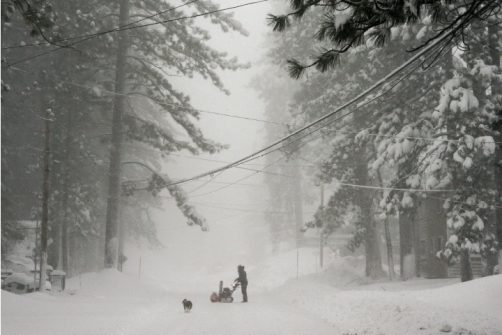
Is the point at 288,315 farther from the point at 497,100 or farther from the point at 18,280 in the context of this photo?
the point at 18,280

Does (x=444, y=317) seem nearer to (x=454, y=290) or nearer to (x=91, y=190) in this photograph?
(x=454, y=290)

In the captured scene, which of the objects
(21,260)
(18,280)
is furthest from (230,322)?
(21,260)

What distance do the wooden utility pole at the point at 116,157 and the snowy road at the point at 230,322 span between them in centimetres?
782

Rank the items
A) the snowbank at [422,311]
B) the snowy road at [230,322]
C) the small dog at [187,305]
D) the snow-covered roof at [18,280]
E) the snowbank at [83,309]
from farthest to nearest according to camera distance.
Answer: the snow-covered roof at [18,280] < the small dog at [187,305] < the snowy road at [230,322] < the snowbank at [83,309] < the snowbank at [422,311]

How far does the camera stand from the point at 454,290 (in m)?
13.6

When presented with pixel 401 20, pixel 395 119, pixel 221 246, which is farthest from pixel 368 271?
pixel 221 246

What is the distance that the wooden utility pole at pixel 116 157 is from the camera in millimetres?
23719

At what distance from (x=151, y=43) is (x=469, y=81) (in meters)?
16.1

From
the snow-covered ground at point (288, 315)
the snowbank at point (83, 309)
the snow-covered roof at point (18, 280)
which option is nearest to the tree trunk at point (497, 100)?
the snow-covered ground at point (288, 315)

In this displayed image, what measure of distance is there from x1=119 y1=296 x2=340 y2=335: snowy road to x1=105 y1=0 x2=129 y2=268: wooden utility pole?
25.7 ft

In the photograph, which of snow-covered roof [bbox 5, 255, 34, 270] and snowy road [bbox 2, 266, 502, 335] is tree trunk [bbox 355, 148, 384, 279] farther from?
snow-covered roof [bbox 5, 255, 34, 270]

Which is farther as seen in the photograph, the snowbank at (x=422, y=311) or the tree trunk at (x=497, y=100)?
the tree trunk at (x=497, y=100)

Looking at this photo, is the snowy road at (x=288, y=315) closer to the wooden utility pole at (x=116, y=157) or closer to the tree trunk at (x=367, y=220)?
the wooden utility pole at (x=116, y=157)

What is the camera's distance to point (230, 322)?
13.0 meters
